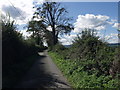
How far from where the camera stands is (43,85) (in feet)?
32.4

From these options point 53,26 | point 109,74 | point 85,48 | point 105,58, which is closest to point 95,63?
point 105,58

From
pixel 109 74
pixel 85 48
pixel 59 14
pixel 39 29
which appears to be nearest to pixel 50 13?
pixel 59 14

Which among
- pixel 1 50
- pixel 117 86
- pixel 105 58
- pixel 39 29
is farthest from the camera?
pixel 39 29

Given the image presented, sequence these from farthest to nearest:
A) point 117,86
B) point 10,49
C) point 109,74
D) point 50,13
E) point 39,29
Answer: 1. point 39,29
2. point 50,13
3. point 10,49
4. point 109,74
5. point 117,86

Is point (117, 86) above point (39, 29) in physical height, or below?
below

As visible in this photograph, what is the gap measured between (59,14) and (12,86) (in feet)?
129

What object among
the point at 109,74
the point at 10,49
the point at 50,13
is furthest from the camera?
the point at 50,13

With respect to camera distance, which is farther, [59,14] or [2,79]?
[59,14]

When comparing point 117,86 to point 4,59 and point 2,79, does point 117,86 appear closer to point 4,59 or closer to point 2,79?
point 2,79

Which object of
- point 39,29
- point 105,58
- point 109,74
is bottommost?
point 109,74

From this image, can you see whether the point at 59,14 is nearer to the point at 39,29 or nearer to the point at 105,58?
the point at 39,29

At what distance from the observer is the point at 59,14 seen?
156 feet

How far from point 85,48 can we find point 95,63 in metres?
4.48

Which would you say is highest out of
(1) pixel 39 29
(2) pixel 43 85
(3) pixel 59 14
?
(3) pixel 59 14
